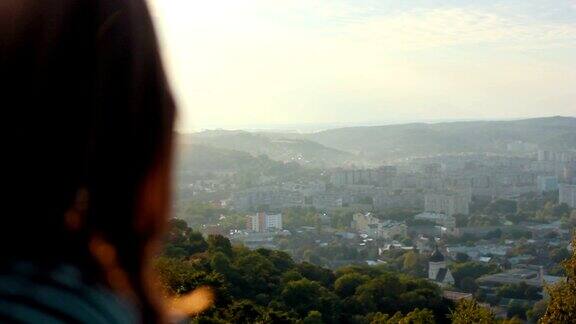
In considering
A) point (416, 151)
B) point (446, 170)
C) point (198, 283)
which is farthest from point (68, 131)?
point (416, 151)

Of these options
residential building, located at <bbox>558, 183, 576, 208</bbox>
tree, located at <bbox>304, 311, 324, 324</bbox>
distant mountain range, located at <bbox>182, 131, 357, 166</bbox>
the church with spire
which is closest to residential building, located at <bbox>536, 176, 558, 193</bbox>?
residential building, located at <bbox>558, 183, 576, 208</bbox>

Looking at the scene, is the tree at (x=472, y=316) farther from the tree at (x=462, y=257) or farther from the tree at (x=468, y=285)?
the tree at (x=462, y=257)

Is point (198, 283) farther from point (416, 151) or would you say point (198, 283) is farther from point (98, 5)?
point (416, 151)

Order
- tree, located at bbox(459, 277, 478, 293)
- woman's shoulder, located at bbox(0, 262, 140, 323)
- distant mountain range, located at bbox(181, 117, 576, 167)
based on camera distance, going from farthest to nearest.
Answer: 1. distant mountain range, located at bbox(181, 117, 576, 167)
2. tree, located at bbox(459, 277, 478, 293)
3. woman's shoulder, located at bbox(0, 262, 140, 323)

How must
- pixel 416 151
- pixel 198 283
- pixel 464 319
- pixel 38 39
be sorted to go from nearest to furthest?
pixel 38 39
pixel 464 319
pixel 198 283
pixel 416 151

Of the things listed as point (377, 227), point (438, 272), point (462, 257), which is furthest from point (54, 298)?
point (377, 227)

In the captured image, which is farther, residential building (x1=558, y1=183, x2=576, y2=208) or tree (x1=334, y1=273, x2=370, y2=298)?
residential building (x1=558, y1=183, x2=576, y2=208)

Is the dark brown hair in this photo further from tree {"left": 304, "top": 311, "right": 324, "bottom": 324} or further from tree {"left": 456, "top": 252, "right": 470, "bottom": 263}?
tree {"left": 456, "top": 252, "right": 470, "bottom": 263}
